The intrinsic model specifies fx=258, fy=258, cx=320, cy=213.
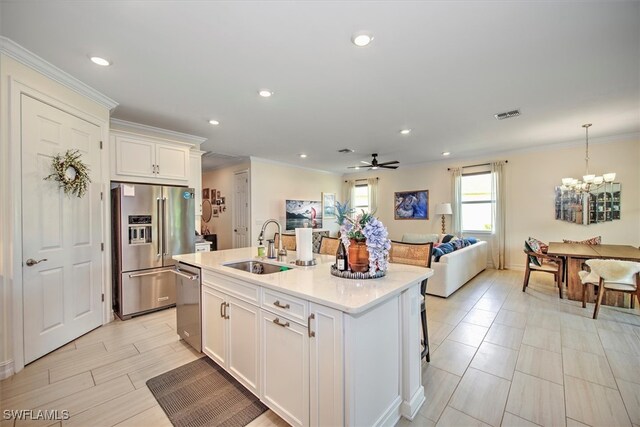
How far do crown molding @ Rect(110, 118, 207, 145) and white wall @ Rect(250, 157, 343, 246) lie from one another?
6.24ft

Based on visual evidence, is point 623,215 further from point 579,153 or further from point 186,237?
point 186,237

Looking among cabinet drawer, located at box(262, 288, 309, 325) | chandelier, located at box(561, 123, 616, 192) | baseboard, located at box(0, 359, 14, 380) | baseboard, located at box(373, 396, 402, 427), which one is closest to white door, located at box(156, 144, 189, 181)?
baseboard, located at box(0, 359, 14, 380)

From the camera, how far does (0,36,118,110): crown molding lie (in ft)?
6.83

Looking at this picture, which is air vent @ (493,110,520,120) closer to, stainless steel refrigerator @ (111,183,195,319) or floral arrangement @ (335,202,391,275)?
floral arrangement @ (335,202,391,275)

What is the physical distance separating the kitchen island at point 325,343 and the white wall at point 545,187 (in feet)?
17.2

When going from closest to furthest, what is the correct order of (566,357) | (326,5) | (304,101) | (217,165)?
(326,5), (566,357), (304,101), (217,165)

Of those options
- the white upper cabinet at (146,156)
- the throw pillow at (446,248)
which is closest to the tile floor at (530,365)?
the throw pillow at (446,248)

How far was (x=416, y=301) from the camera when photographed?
6.05 ft

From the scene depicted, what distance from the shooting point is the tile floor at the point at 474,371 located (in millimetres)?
1726

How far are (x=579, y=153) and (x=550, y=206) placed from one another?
3.70 ft

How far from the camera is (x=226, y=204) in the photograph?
7.14m

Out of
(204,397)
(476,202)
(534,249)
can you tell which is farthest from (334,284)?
(476,202)

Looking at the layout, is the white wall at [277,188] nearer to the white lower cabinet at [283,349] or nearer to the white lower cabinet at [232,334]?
the white lower cabinet at [232,334]

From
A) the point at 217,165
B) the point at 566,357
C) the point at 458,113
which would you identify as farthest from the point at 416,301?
the point at 217,165
